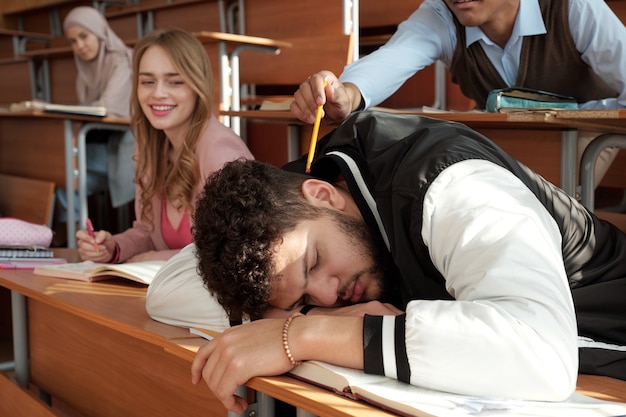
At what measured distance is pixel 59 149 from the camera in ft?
12.6

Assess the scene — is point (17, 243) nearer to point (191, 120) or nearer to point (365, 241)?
point (191, 120)

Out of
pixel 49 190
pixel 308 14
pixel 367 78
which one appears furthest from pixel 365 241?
pixel 308 14

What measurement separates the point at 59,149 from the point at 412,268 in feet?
10.3

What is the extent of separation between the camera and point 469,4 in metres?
2.00

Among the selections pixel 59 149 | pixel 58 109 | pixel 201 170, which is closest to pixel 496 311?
pixel 201 170

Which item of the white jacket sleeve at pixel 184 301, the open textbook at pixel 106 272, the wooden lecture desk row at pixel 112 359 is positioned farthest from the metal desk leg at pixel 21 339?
the white jacket sleeve at pixel 184 301

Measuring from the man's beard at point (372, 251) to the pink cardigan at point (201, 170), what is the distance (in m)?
0.99

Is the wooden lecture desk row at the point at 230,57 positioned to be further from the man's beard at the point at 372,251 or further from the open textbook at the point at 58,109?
the man's beard at the point at 372,251

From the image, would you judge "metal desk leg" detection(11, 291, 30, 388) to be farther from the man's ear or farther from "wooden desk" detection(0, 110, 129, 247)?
"wooden desk" detection(0, 110, 129, 247)

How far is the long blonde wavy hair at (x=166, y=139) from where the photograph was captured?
6.91ft

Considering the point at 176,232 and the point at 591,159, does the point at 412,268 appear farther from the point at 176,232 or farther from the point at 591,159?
the point at 176,232

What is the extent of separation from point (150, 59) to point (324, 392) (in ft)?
5.43

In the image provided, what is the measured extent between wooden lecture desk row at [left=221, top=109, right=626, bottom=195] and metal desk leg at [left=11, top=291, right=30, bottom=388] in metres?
0.81

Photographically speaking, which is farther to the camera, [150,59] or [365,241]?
[150,59]
